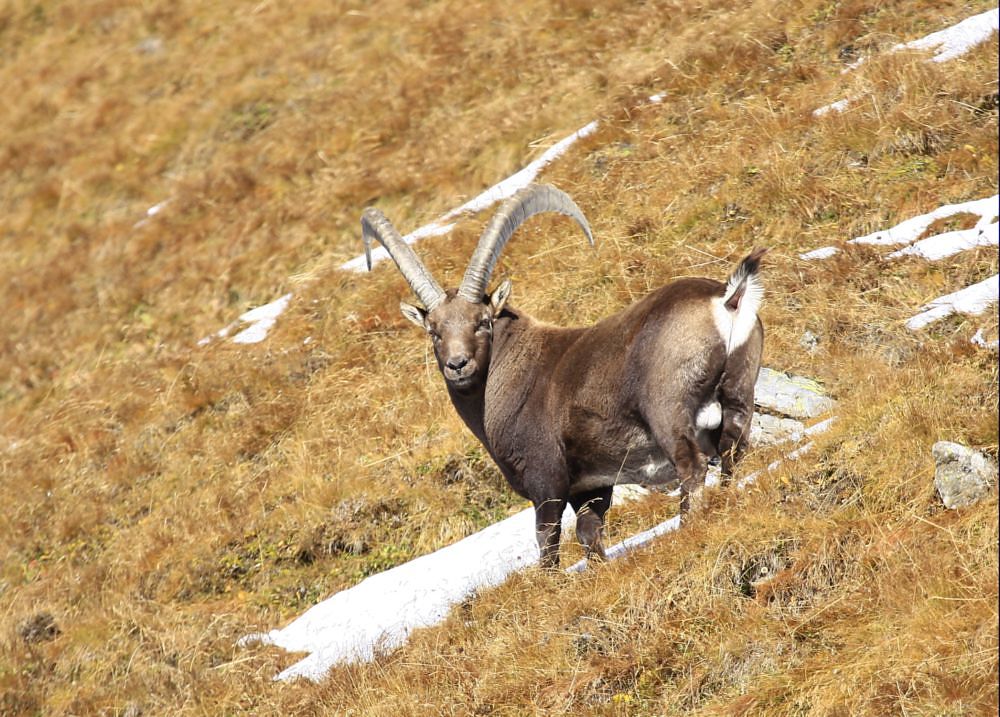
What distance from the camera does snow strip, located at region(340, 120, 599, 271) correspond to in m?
16.6

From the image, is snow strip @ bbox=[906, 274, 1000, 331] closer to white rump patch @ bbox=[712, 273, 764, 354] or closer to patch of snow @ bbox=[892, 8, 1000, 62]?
white rump patch @ bbox=[712, 273, 764, 354]

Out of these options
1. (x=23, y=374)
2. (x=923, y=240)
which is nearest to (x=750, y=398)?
(x=923, y=240)

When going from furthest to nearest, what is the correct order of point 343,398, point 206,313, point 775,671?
point 206,313
point 343,398
point 775,671

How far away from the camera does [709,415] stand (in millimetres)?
8133

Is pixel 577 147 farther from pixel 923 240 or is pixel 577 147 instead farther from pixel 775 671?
pixel 775 671

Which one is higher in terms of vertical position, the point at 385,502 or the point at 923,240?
the point at 923,240

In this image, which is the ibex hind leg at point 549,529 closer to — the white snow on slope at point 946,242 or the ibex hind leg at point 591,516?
the ibex hind leg at point 591,516

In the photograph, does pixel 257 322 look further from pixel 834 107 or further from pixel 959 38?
pixel 959 38

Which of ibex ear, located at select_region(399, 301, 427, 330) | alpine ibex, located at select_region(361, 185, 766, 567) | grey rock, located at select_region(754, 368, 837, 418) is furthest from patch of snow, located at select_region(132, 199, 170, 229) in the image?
grey rock, located at select_region(754, 368, 837, 418)

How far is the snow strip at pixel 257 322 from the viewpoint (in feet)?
54.9

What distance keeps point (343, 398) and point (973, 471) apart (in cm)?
850

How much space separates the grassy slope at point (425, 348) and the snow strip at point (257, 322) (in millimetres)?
319

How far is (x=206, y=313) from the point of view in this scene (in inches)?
725

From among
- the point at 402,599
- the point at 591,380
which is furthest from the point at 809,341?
the point at 402,599
